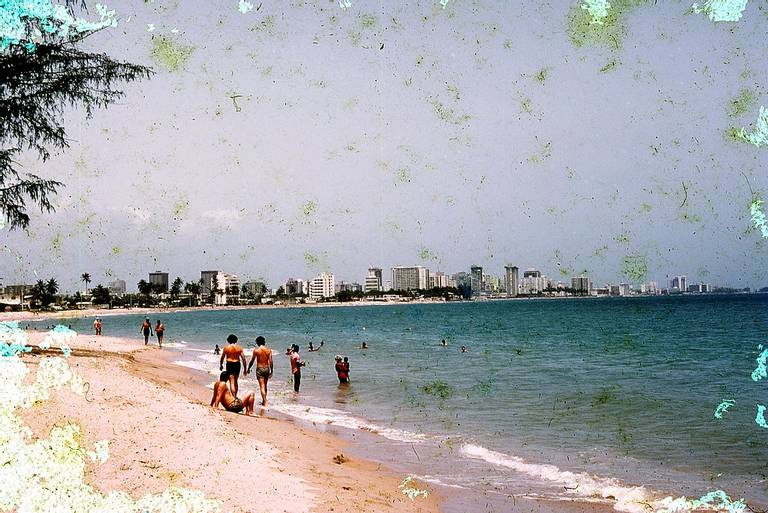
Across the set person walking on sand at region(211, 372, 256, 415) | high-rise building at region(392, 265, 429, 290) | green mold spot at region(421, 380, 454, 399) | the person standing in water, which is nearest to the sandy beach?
person walking on sand at region(211, 372, 256, 415)

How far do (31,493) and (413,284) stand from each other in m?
146

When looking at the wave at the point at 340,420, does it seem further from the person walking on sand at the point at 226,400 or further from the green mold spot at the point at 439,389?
the green mold spot at the point at 439,389

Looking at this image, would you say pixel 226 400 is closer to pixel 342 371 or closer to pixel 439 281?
pixel 342 371

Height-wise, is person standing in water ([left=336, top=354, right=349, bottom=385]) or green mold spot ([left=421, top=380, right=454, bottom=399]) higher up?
person standing in water ([left=336, top=354, right=349, bottom=385])

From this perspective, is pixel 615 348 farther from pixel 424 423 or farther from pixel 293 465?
pixel 293 465

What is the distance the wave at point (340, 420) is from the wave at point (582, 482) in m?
1.81

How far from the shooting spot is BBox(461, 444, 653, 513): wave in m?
8.50

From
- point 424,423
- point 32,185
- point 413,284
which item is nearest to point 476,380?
point 424,423

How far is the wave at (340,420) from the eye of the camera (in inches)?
512

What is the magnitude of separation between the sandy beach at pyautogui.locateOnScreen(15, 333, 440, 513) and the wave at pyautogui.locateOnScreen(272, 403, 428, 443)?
5.47 ft

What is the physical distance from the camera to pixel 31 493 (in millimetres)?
5164

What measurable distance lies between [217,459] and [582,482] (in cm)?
579

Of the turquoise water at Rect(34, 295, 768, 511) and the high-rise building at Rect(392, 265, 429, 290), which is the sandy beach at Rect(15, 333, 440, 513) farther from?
the high-rise building at Rect(392, 265, 429, 290)

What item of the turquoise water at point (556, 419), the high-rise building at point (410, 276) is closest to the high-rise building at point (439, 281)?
the high-rise building at point (410, 276)
